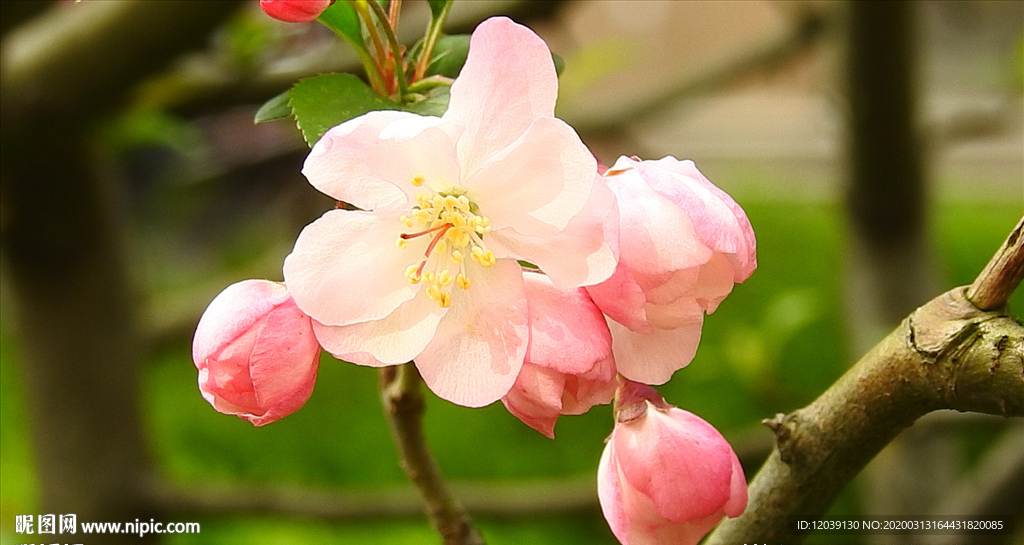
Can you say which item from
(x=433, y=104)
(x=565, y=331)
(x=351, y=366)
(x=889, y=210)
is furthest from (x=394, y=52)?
(x=351, y=366)

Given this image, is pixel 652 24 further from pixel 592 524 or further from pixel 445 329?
pixel 445 329

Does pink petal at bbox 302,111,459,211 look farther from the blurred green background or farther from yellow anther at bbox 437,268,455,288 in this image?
the blurred green background

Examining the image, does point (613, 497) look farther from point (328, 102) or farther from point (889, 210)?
point (889, 210)

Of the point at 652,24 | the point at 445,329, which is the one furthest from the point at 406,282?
the point at 652,24

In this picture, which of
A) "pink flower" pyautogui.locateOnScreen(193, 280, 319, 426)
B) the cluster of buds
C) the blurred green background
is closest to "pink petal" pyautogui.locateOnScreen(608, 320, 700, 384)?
the cluster of buds

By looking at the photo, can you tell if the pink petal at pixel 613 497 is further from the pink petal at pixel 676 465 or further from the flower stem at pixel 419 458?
the flower stem at pixel 419 458

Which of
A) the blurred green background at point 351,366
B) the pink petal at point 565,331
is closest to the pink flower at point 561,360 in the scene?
the pink petal at point 565,331
